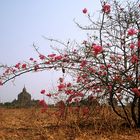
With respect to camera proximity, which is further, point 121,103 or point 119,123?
point 119,123

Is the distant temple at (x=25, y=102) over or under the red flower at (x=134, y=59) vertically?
over

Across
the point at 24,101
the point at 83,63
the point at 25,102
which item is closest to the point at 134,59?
the point at 83,63

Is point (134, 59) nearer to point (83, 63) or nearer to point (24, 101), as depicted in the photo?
point (83, 63)

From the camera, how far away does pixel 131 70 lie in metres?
9.37

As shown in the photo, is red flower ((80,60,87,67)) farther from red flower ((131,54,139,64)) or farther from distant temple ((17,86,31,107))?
distant temple ((17,86,31,107))

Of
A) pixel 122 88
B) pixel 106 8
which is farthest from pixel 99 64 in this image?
pixel 106 8

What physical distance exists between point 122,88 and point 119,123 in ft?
5.91

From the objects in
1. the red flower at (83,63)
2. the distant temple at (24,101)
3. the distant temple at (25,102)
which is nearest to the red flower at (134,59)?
the red flower at (83,63)

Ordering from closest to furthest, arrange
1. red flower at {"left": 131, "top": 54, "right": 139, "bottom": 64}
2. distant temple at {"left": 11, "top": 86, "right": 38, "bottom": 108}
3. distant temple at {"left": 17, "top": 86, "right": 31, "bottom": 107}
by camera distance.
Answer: red flower at {"left": 131, "top": 54, "right": 139, "bottom": 64}, distant temple at {"left": 11, "top": 86, "right": 38, "bottom": 108}, distant temple at {"left": 17, "top": 86, "right": 31, "bottom": 107}

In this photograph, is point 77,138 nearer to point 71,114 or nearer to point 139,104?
point 71,114

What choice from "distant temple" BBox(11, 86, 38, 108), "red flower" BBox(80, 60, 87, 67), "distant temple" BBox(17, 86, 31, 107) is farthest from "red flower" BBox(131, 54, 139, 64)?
"distant temple" BBox(17, 86, 31, 107)

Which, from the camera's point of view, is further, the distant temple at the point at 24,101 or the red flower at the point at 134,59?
the distant temple at the point at 24,101

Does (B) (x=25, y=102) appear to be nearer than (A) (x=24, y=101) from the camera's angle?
Yes

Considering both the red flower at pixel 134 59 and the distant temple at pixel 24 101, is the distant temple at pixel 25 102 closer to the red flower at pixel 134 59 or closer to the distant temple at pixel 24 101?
the distant temple at pixel 24 101
